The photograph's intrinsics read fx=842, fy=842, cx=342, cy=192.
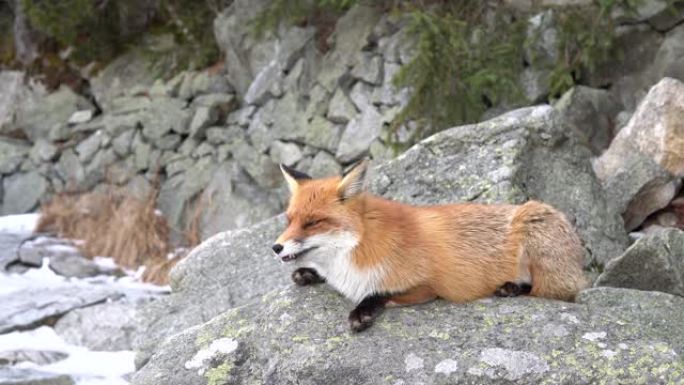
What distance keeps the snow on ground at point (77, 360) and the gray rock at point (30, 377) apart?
13 cm

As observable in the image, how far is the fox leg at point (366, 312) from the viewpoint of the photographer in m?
4.64

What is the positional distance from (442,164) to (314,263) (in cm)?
265

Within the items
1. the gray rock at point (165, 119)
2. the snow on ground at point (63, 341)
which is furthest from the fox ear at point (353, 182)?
the gray rock at point (165, 119)

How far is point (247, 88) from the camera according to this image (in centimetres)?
1537

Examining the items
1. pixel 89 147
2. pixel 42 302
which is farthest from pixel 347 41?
pixel 42 302

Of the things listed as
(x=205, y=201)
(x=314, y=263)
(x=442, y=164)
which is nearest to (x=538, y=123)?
(x=442, y=164)

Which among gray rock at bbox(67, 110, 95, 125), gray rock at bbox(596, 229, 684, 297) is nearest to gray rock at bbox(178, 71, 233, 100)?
gray rock at bbox(67, 110, 95, 125)

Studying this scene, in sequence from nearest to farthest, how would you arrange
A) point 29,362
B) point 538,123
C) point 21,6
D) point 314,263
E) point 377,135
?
point 314,263, point 538,123, point 29,362, point 377,135, point 21,6

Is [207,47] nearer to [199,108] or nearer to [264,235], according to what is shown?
[199,108]

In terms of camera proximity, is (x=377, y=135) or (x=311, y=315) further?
(x=377, y=135)

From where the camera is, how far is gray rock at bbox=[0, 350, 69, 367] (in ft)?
32.4

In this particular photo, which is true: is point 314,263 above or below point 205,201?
above

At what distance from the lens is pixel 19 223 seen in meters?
15.0

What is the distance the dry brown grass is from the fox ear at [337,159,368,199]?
8.94 meters
